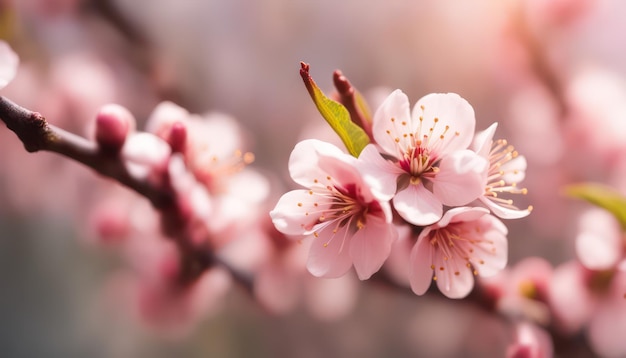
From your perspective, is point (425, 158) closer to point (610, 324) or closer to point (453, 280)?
point (453, 280)

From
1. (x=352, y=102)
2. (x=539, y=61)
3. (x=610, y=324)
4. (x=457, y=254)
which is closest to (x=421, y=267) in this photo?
(x=457, y=254)

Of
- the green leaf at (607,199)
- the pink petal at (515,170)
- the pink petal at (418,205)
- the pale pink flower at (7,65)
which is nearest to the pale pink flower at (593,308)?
the green leaf at (607,199)

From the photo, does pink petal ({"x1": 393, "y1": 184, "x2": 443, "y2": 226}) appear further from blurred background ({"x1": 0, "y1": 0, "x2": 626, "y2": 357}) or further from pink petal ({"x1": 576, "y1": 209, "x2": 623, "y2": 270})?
blurred background ({"x1": 0, "y1": 0, "x2": 626, "y2": 357})

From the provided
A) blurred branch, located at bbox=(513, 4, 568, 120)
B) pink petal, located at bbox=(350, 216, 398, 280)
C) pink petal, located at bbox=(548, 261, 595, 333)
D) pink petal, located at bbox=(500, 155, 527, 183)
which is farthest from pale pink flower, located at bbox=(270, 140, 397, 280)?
blurred branch, located at bbox=(513, 4, 568, 120)

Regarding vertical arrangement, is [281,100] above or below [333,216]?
above

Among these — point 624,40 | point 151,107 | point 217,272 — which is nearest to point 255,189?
point 217,272

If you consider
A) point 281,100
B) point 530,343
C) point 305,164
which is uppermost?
point 281,100
